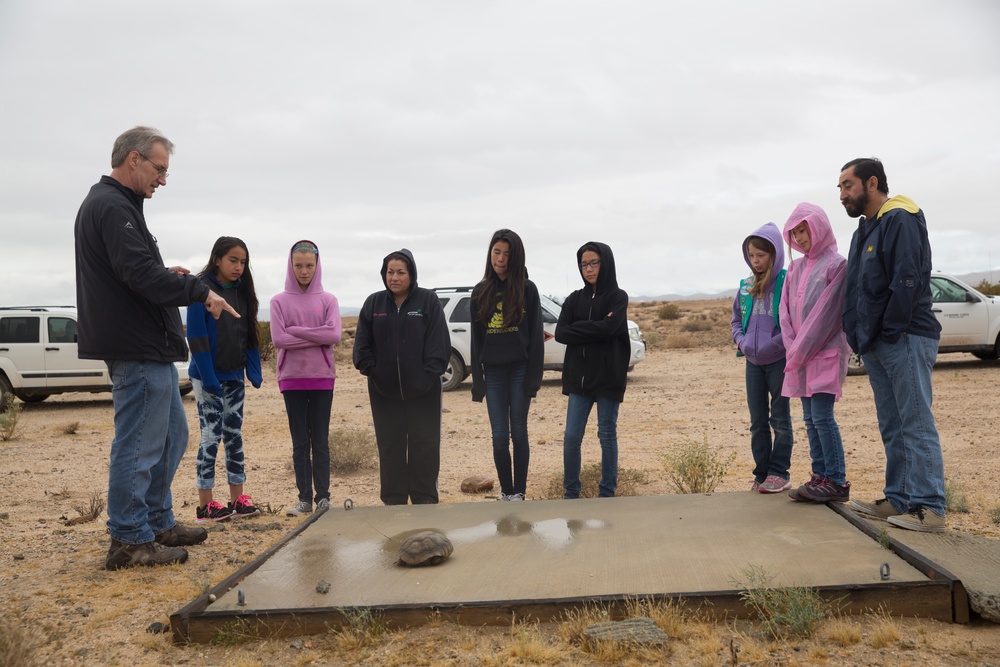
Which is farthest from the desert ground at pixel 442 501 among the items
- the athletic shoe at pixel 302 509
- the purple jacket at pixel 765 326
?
the purple jacket at pixel 765 326

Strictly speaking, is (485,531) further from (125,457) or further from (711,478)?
(711,478)

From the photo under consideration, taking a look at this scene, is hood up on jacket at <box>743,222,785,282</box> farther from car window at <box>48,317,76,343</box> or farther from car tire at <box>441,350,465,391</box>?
car window at <box>48,317,76,343</box>

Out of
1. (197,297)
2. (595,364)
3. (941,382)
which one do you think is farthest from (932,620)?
(941,382)

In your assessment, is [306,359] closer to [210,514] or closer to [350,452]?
[210,514]

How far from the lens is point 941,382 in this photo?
12625 millimetres

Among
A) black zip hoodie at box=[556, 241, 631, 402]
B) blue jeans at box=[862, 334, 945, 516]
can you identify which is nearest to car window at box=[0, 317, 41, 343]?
black zip hoodie at box=[556, 241, 631, 402]

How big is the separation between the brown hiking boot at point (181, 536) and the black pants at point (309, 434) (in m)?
0.92

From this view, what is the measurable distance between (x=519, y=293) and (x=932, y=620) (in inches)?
126

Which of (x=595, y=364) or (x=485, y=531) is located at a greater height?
(x=595, y=364)

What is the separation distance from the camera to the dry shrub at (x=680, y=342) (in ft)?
74.9

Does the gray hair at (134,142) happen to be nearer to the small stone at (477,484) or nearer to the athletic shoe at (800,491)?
the small stone at (477,484)

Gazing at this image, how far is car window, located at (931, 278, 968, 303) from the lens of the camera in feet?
45.9

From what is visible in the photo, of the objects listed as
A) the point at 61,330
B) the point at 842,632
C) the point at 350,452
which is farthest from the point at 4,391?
the point at 842,632

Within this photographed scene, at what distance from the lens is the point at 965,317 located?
45.9ft
